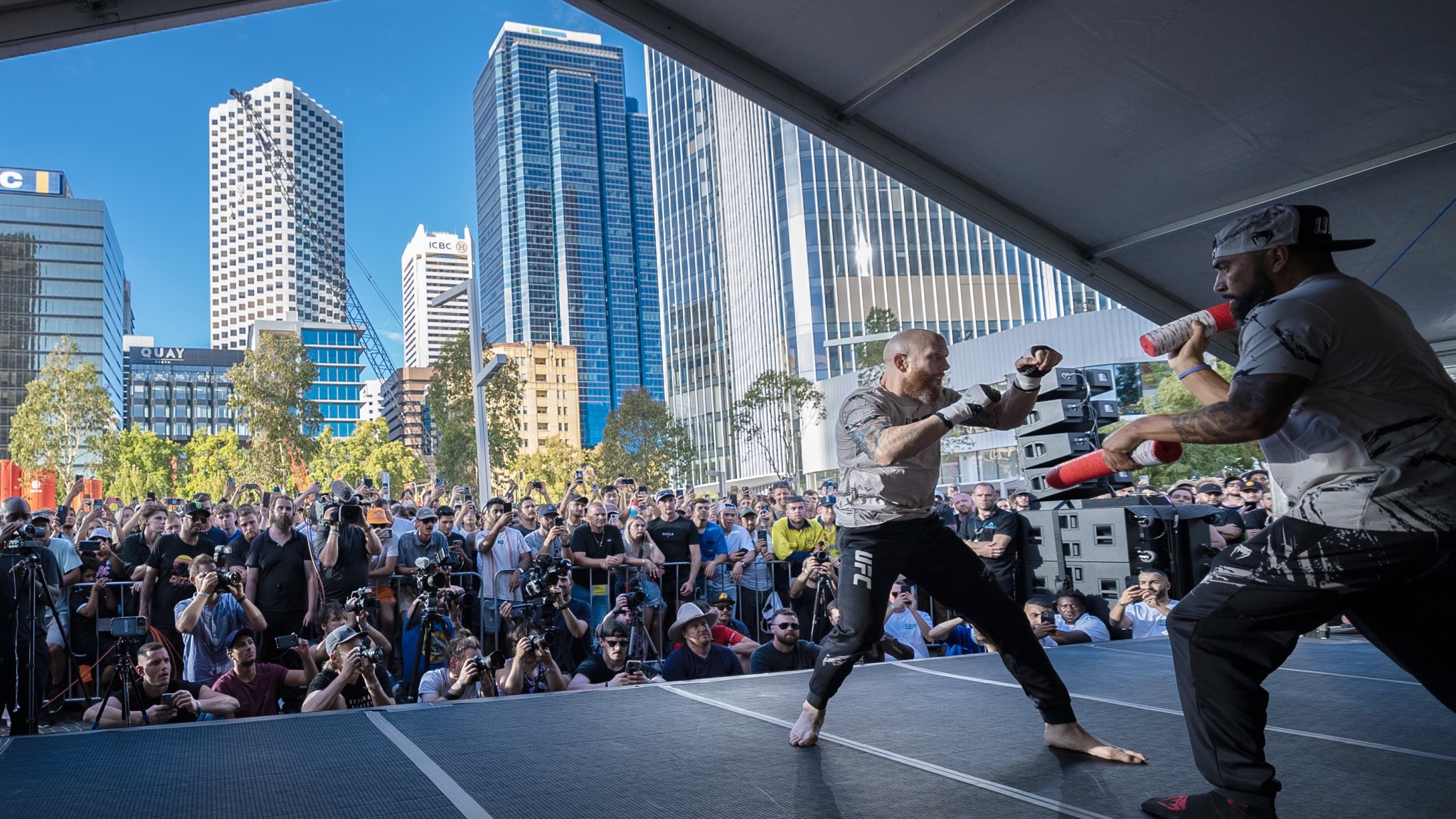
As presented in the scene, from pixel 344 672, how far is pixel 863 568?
3.72 meters

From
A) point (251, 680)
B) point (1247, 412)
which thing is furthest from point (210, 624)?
point (1247, 412)

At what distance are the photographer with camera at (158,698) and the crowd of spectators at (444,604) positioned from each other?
18 mm

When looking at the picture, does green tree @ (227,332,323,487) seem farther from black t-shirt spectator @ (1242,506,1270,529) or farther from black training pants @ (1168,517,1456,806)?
black training pants @ (1168,517,1456,806)

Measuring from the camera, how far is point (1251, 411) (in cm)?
256

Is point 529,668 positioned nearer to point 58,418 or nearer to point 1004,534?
point 1004,534

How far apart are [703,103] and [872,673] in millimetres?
100785

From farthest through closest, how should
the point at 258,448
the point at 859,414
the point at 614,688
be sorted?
the point at 258,448 → the point at 614,688 → the point at 859,414

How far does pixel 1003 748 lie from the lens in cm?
385

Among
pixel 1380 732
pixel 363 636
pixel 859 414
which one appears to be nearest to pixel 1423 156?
pixel 1380 732

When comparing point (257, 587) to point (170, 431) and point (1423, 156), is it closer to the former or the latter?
point (1423, 156)

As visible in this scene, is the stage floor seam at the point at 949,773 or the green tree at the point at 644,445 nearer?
the stage floor seam at the point at 949,773

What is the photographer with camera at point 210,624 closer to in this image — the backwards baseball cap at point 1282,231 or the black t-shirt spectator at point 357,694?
the black t-shirt spectator at point 357,694

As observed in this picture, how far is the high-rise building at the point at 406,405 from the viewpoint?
504ft

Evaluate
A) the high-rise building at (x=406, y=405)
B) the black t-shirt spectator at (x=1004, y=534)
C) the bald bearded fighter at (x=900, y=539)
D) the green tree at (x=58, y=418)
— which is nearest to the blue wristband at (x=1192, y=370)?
the bald bearded fighter at (x=900, y=539)
